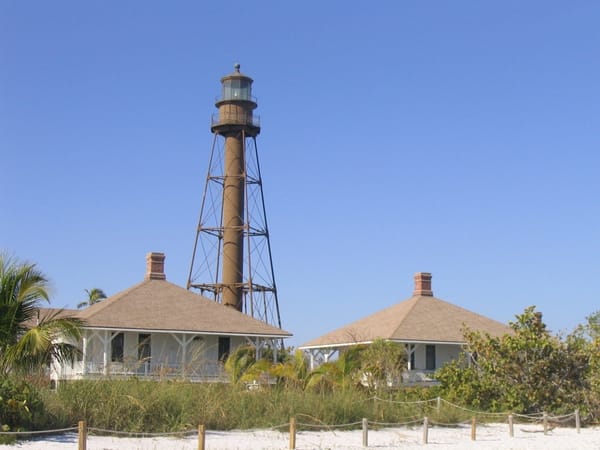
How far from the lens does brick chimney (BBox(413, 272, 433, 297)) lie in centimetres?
4216

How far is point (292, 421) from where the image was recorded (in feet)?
61.7

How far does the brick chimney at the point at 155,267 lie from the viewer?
3791 centimetres

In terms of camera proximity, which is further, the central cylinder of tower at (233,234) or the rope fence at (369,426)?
the central cylinder of tower at (233,234)

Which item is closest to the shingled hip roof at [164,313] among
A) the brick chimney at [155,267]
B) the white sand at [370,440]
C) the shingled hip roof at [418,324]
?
the brick chimney at [155,267]

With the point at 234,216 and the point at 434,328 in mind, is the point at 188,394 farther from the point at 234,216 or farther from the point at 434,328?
the point at 234,216

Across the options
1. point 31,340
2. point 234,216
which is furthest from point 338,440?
point 234,216

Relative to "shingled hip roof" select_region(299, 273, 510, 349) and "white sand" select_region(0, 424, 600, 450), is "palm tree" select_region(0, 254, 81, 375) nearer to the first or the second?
"white sand" select_region(0, 424, 600, 450)

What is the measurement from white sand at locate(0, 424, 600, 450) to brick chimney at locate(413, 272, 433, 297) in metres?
16.3

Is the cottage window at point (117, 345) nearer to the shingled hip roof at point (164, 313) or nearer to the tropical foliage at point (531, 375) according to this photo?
the shingled hip roof at point (164, 313)

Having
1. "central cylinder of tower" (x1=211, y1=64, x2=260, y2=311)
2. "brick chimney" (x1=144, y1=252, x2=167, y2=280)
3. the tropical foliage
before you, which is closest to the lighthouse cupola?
"central cylinder of tower" (x1=211, y1=64, x2=260, y2=311)

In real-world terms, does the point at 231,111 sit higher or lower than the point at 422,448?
higher

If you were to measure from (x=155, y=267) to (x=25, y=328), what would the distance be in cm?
1887

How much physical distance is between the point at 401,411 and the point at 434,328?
13.8 meters

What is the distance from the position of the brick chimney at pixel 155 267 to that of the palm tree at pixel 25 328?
18490 mm
